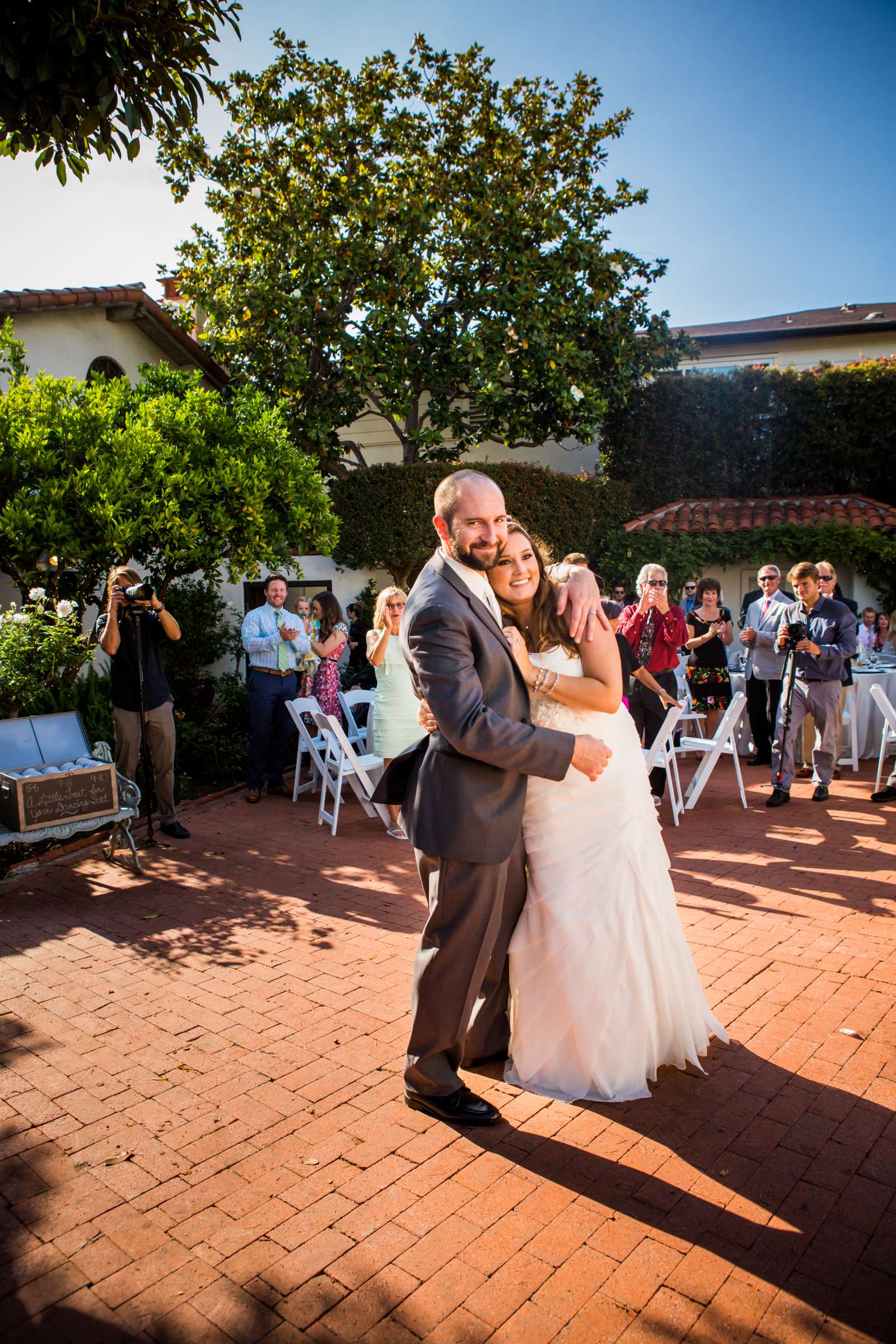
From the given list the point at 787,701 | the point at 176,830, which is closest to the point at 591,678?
the point at 176,830

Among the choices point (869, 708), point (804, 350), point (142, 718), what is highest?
point (804, 350)

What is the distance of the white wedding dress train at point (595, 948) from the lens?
335cm

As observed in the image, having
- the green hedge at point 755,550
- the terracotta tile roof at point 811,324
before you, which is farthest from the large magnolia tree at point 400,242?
the terracotta tile roof at point 811,324

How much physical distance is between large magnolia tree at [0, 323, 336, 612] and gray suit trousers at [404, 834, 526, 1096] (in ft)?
19.0

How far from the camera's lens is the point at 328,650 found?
9.26m

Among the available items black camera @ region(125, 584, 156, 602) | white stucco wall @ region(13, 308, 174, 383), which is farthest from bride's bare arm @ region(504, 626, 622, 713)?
white stucco wall @ region(13, 308, 174, 383)

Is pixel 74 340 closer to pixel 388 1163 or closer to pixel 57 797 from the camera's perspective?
pixel 57 797

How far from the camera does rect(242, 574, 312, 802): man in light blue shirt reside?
9.23 meters

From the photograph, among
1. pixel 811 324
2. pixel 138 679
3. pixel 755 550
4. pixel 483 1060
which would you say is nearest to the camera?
pixel 483 1060

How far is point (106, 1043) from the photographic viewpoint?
13.4 ft

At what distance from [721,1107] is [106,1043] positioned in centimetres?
271

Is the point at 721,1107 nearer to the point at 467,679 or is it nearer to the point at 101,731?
the point at 467,679

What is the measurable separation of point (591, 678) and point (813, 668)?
5717 mm

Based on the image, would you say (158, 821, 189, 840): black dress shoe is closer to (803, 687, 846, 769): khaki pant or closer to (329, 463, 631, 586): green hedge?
(803, 687, 846, 769): khaki pant
